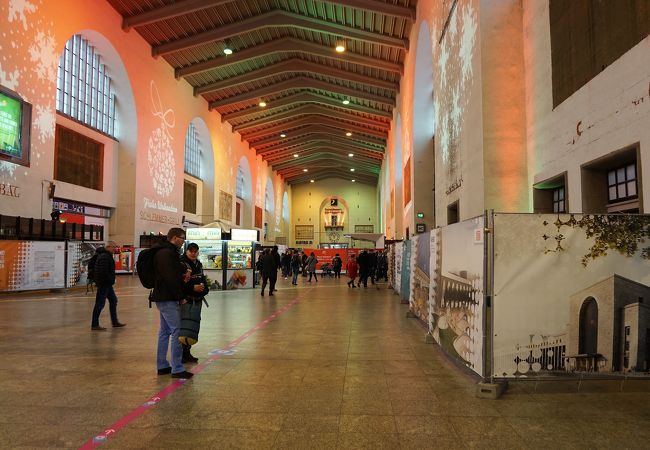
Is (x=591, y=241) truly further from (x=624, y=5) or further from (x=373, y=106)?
(x=373, y=106)

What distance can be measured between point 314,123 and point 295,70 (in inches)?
405

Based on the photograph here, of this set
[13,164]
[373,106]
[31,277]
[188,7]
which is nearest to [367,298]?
[31,277]

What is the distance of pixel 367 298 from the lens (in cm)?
1467

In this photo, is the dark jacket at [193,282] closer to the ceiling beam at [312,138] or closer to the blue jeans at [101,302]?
the blue jeans at [101,302]

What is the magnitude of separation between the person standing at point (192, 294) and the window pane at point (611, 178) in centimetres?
598

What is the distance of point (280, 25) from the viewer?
2209cm

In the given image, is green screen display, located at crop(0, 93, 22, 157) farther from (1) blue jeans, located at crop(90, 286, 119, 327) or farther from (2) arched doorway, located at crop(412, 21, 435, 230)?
(2) arched doorway, located at crop(412, 21, 435, 230)

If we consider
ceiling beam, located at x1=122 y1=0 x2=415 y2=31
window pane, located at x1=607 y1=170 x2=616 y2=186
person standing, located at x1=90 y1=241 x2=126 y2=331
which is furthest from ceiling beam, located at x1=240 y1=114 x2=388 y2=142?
person standing, located at x1=90 y1=241 x2=126 y2=331

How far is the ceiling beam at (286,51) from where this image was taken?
77.6 feet

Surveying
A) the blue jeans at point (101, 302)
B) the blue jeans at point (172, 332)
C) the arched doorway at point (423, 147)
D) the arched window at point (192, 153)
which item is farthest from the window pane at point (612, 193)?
the arched window at point (192, 153)

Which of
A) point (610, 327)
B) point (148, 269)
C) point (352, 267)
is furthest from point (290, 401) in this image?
point (352, 267)

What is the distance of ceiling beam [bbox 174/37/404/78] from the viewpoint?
23.7 metres

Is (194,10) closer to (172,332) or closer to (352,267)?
(352,267)

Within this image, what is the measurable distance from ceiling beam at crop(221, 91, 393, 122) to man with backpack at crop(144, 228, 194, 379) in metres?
27.2
